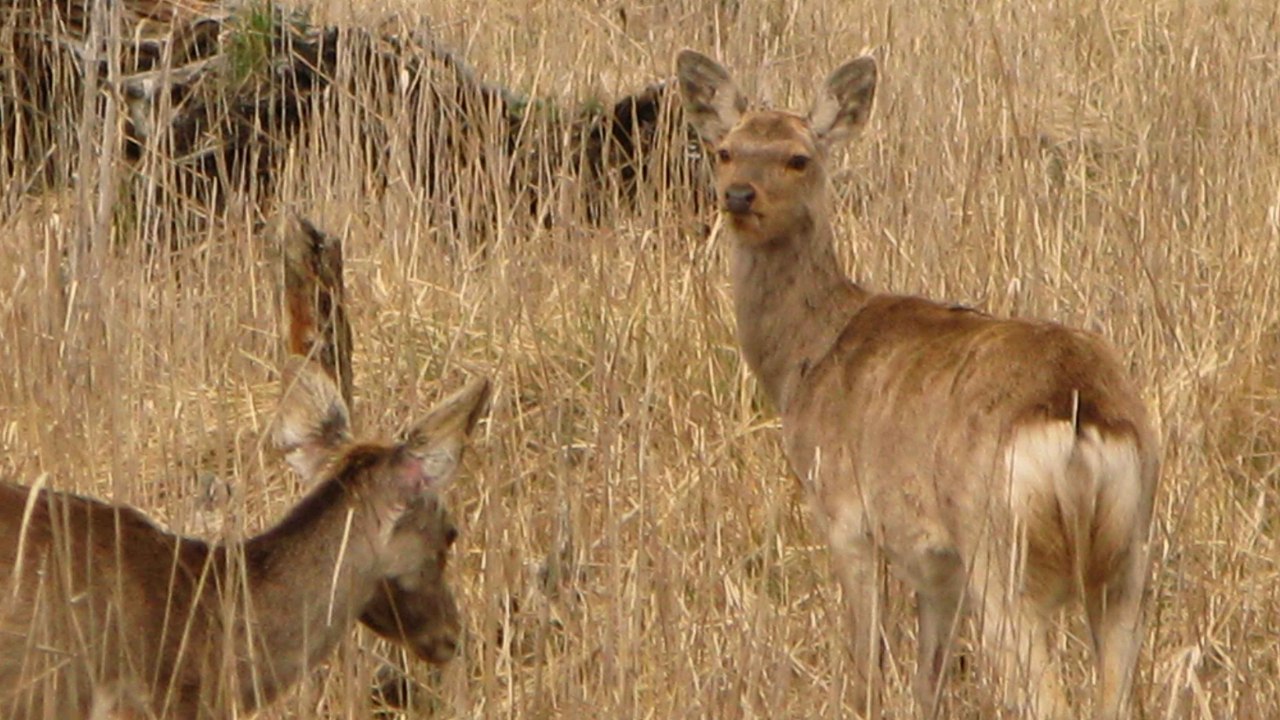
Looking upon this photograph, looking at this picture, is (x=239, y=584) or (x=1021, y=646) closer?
(x=239, y=584)

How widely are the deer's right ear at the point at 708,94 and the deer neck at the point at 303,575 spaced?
7.63 ft

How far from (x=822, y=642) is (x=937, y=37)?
12.1 ft

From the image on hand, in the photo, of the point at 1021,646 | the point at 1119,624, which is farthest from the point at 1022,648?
the point at 1119,624

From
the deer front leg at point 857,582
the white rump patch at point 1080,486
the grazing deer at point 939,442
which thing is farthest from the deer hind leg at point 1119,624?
the deer front leg at point 857,582

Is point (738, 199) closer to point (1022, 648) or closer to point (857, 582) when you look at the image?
point (857, 582)

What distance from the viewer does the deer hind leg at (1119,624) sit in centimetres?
405

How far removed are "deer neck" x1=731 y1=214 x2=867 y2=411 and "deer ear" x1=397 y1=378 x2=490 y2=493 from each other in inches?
61.6

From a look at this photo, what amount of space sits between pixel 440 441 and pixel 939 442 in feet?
3.30

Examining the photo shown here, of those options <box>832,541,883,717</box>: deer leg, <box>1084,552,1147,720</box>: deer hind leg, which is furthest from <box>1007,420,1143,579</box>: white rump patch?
<box>832,541,883,717</box>: deer leg

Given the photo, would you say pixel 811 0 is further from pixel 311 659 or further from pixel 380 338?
pixel 311 659

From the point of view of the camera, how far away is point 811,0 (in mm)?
8820

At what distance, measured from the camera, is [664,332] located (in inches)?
232

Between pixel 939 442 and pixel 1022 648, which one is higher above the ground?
pixel 939 442

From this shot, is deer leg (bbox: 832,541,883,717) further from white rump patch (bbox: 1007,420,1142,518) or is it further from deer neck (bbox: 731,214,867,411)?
deer neck (bbox: 731,214,867,411)
